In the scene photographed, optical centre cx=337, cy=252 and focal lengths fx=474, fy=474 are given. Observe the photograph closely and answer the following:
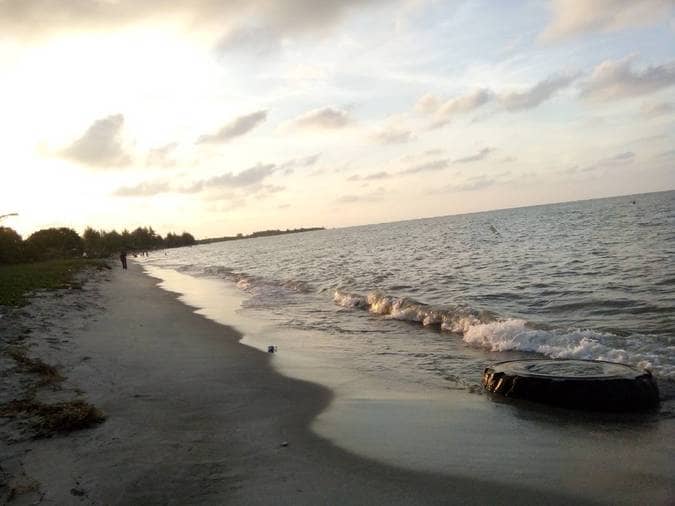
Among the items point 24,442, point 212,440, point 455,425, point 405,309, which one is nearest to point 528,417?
point 455,425

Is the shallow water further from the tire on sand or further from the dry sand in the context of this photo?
the dry sand

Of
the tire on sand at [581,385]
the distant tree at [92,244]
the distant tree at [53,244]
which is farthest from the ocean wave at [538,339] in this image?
the distant tree at [92,244]

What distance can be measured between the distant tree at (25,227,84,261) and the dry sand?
60.1 m

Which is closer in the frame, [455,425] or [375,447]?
[375,447]

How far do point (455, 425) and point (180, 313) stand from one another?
14.5 m

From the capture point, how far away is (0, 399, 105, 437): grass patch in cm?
608

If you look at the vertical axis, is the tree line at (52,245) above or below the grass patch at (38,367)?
above

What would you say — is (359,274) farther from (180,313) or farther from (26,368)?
(26,368)

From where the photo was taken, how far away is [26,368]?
28.2 feet

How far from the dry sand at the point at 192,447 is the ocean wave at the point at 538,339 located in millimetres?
5125

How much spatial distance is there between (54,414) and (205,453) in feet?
7.98

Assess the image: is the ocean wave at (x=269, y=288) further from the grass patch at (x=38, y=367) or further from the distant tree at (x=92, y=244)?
the distant tree at (x=92, y=244)

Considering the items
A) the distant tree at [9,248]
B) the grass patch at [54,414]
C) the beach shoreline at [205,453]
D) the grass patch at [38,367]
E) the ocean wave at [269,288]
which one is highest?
the distant tree at [9,248]

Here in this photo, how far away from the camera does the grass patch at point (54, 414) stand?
608 centimetres
